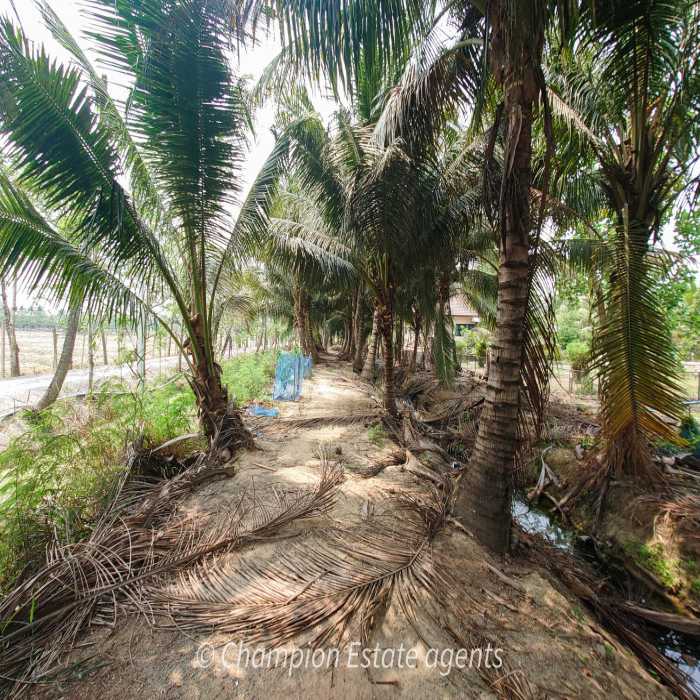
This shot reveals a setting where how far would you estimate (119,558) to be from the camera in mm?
2096

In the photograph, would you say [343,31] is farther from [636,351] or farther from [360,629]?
[360,629]

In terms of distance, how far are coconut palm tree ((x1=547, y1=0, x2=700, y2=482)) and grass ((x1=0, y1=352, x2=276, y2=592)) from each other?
440cm

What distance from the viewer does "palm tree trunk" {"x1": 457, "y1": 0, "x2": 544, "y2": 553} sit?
7.14ft

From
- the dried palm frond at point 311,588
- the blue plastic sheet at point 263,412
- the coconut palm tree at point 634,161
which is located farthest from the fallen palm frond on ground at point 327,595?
the blue plastic sheet at point 263,412

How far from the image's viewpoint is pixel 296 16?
193 cm

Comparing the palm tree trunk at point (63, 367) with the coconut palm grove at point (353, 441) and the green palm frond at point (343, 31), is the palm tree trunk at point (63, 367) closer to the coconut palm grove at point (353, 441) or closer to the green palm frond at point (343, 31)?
the coconut palm grove at point (353, 441)

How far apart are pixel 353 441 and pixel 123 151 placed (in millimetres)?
4497

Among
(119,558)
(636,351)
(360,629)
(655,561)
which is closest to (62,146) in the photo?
(119,558)

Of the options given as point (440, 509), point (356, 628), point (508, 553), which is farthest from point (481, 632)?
point (440, 509)

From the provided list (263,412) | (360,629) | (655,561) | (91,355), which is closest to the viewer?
(360,629)

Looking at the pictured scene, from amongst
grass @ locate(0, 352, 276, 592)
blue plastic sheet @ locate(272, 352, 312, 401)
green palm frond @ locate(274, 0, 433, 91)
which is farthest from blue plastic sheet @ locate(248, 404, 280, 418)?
green palm frond @ locate(274, 0, 433, 91)

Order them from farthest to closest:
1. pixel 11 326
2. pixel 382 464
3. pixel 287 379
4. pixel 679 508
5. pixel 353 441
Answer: pixel 11 326 → pixel 287 379 → pixel 353 441 → pixel 382 464 → pixel 679 508

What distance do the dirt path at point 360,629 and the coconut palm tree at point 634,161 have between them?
1.74 meters

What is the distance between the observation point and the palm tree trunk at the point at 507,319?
2.18m
